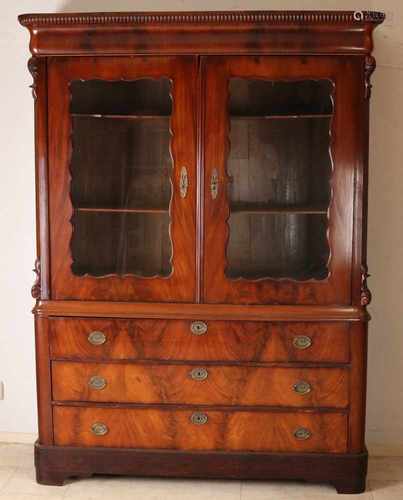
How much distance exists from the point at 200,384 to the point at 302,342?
442 millimetres

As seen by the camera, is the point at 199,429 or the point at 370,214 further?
the point at 370,214

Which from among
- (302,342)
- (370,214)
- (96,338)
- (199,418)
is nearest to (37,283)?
(96,338)

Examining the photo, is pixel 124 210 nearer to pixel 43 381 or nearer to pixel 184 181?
pixel 184 181

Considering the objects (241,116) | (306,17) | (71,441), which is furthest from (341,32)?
(71,441)

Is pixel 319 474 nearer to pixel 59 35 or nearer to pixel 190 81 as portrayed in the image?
pixel 190 81

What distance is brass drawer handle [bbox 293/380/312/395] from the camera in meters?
2.97

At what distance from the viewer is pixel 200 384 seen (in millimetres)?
3002

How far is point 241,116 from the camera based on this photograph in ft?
9.53

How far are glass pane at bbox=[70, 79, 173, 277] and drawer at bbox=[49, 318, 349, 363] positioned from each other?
222 millimetres

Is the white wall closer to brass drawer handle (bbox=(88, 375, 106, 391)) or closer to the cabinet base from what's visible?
the cabinet base

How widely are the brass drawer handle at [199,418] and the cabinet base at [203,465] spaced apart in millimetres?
127

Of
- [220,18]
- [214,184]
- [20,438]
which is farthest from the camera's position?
[20,438]

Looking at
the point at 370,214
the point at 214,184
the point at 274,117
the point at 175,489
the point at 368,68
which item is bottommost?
the point at 175,489

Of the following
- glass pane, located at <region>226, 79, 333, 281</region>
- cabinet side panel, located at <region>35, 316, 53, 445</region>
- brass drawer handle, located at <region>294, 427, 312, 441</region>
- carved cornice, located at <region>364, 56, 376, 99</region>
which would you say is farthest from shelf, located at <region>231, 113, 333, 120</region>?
brass drawer handle, located at <region>294, 427, 312, 441</region>
